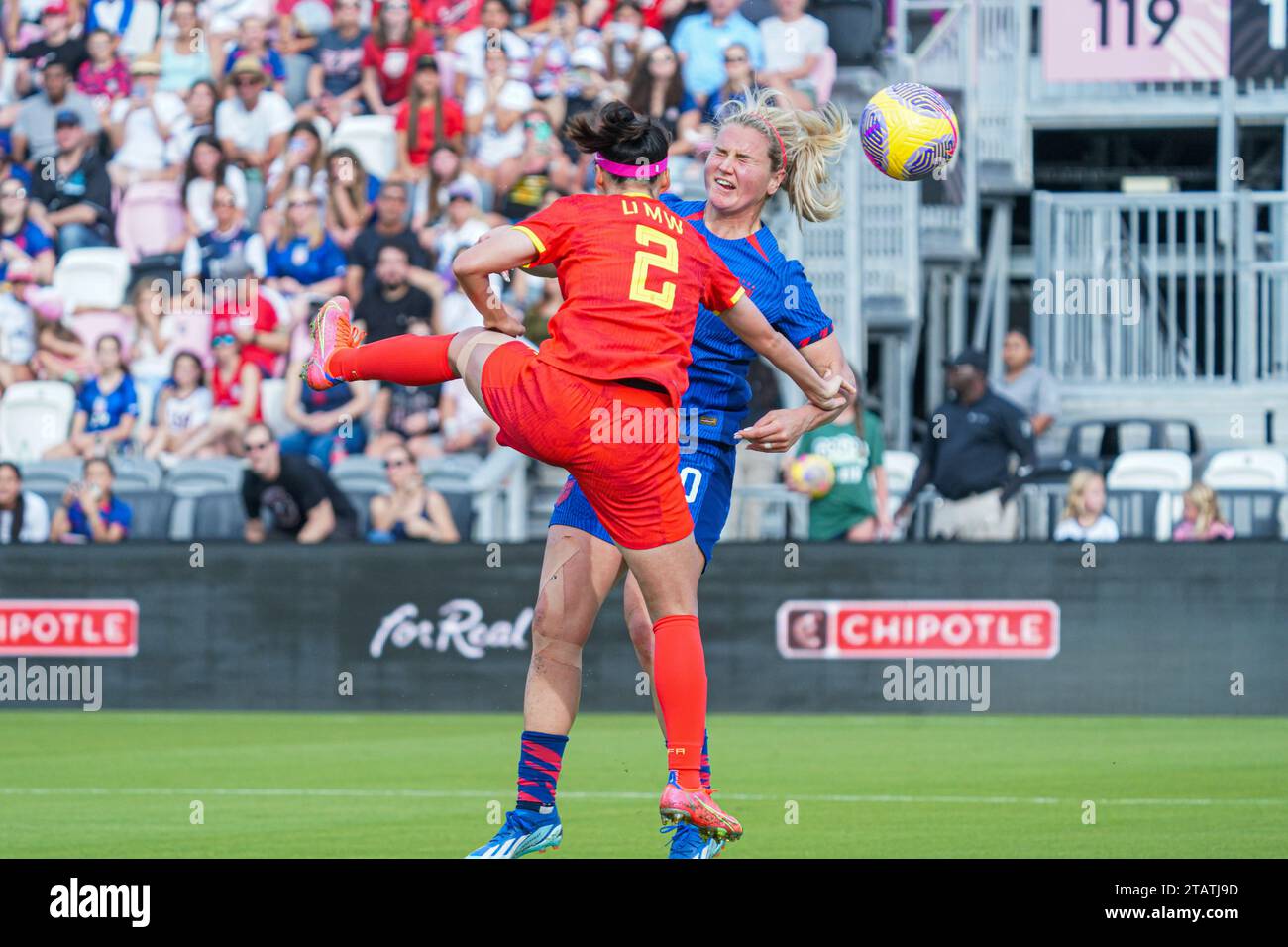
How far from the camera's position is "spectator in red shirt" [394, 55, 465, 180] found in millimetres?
17438

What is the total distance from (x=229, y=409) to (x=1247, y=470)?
7887 millimetres

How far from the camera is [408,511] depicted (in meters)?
14.6

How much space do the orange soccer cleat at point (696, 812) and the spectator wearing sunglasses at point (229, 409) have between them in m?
9.87

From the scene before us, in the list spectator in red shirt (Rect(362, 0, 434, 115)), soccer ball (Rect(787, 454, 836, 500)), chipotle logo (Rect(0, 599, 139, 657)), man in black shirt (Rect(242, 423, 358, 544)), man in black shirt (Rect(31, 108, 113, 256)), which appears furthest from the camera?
spectator in red shirt (Rect(362, 0, 434, 115))

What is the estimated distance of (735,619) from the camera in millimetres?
13594

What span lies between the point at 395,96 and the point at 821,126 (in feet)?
37.6

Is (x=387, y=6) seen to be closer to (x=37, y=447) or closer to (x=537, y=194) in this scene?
(x=537, y=194)

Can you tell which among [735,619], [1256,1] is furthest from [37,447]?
[1256,1]

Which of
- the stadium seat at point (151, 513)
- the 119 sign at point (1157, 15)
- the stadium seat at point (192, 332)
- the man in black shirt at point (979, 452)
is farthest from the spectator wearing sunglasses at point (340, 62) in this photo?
the man in black shirt at point (979, 452)

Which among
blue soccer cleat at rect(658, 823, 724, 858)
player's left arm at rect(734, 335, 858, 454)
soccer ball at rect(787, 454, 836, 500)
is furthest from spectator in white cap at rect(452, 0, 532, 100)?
blue soccer cleat at rect(658, 823, 724, 858)

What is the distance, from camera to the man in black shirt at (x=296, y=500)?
1441 centimetres

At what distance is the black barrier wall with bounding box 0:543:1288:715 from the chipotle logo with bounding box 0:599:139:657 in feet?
0.21

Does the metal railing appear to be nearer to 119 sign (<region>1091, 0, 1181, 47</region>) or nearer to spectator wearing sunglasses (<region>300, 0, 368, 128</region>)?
119 sign (<region>1091, 0, 1181, 47</region>)

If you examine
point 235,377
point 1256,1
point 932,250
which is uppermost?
point 1256,1
